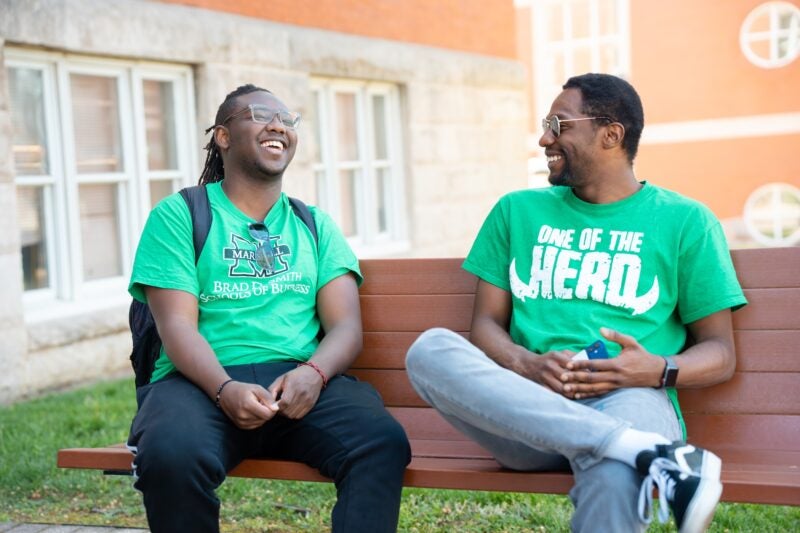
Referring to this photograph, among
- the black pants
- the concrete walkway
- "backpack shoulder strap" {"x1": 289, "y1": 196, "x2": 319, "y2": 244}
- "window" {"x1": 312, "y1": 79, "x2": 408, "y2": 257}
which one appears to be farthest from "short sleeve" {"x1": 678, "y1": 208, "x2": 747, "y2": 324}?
"window" {"x1": 312, "y1": 79, "x2": 408, "y2": 257}

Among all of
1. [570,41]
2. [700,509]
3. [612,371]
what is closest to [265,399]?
[612,371]

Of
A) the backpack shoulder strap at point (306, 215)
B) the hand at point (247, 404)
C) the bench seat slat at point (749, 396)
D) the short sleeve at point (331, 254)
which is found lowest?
the bench seat slat at point (749, 396)

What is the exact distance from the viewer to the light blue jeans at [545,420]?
122 inches

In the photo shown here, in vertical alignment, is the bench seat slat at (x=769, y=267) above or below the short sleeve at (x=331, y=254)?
below

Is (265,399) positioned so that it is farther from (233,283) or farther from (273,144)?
(273,144)

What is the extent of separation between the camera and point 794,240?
20266 millimetres

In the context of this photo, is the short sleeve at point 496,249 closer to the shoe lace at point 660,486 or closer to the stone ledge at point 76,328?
the shoe lace at point 660,486

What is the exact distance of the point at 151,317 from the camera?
13.2 ft

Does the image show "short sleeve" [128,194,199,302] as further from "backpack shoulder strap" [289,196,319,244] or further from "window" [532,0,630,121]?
"window" [532,0,630,121]

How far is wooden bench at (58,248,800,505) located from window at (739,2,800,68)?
17001mm

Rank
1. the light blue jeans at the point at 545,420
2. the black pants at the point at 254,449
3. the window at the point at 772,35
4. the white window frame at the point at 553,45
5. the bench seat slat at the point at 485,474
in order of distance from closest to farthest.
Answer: the light blue jeans at the point at 545,420, the bench seat slat at the point at 485,474, the black pants at the point at 254,449, the window at the point at 772,35, the white window frame at the point at 553,45

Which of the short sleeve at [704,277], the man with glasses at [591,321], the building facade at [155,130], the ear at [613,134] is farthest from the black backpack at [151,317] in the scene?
the building facade at [155,130]

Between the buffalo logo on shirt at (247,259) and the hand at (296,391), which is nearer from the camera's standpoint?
the hand at (296,391)

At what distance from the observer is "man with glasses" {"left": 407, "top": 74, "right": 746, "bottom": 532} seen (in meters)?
3.21
